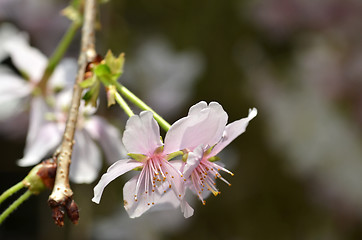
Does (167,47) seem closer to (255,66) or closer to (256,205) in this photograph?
(255,66)

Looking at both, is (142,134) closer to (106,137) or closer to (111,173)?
(111,173)

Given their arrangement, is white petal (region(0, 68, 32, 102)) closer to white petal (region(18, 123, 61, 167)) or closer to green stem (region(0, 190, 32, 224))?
white petal (region(18, 123, 61, 167))

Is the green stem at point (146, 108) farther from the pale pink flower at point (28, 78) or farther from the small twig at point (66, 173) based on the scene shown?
the pale pink flower at point (28, 78)

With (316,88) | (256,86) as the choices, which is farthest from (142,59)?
(316,88)

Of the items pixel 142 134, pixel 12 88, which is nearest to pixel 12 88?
pixel 12 88

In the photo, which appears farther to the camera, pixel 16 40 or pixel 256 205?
pixel 256 205

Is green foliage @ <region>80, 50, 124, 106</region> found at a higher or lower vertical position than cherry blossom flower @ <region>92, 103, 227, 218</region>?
higher

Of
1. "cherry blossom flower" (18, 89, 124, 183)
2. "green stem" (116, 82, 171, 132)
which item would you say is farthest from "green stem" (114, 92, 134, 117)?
"cherry blossom flower" (18, 89, 124, 183)
